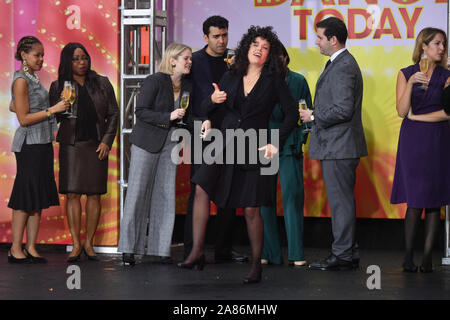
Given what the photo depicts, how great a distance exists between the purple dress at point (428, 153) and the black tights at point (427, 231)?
85 millimetres

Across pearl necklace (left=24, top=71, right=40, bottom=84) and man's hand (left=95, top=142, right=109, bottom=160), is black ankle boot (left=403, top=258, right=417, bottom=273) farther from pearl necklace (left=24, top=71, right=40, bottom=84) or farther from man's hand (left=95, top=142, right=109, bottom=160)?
pearl necklace (left=24, top=71, right=40, bottom=84)

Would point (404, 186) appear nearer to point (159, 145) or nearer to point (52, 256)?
point (159, 145)

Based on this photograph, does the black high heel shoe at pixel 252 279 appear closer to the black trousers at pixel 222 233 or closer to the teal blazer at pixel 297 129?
the black trousers at pixel 222 233

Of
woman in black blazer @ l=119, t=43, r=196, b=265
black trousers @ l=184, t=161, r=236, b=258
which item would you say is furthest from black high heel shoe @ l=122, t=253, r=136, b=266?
black trousers @ l=184, t=161, r=236, b=258

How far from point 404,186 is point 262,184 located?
139cm

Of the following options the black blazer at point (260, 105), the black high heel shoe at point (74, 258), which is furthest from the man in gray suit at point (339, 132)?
the black high heel shoe at point (74, 258)

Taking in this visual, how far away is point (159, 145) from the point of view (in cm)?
616

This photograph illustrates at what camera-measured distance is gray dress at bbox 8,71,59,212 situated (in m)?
6.44

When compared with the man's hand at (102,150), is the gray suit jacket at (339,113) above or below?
above

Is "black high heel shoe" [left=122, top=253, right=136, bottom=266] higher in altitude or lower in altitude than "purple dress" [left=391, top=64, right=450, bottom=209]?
lower

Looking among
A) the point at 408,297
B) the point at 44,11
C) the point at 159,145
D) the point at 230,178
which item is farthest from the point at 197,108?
the point at 408,297

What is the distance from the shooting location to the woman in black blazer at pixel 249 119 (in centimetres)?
509

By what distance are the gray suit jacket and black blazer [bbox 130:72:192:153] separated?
101 centimetres

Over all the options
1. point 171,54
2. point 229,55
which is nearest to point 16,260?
point 171,54
